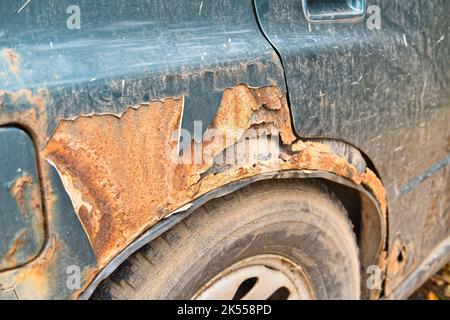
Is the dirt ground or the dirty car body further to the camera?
the dirt ground

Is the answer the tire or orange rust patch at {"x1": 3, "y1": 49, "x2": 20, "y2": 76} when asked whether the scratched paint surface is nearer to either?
the tire

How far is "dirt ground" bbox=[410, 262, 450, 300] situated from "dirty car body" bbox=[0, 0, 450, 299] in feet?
4.10

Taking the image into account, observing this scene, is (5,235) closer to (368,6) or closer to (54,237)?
(54,237)

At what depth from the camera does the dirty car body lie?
121 cm

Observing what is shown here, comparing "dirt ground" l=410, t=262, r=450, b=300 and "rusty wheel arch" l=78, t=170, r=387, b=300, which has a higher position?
"rusty wheel arch" l=78, t=170, r=387, b=300

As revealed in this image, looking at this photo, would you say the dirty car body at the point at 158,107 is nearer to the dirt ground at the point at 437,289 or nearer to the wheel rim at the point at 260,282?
the wheel rim at the point at 260,282

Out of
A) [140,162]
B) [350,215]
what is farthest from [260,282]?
[140,162]

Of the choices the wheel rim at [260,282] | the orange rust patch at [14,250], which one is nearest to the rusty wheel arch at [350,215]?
the orange rust patch at [14,250]

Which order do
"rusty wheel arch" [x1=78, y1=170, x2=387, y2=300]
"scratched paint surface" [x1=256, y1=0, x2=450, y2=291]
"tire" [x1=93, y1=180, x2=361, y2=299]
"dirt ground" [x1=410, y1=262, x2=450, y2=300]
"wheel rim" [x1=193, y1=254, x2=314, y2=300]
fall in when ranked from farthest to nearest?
1. "dirt ground" [x1=410, y1=262, x2=450, y2=300]
2. "wheel rim" [x1=193, y1=254, x2=314, y2=300]
3. "scratched paint surface" [x1=256, y1=0, x2=450, y2=291]
4. "tire" [x1=93, y1=180, x2=361, y2=299]
5. "rusty wheel arch" [x1=78, y1=170, x2=387, y2=300]

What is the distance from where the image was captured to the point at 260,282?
73.8 inches

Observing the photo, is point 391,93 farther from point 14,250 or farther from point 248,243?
point 14,250

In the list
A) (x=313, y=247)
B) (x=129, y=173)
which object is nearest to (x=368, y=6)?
(x=313, y=247)

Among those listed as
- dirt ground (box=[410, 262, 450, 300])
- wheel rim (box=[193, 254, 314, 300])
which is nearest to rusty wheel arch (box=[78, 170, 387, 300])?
wheel rim (box=[193, 254, 314, 300])

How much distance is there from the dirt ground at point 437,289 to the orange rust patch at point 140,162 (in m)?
1.77
